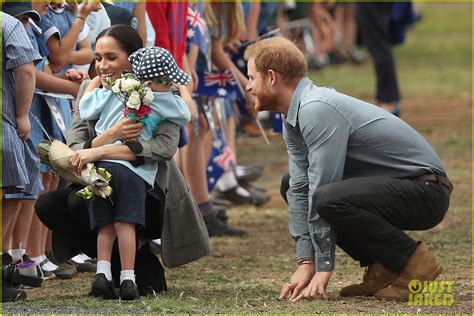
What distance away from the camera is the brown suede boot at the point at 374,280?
20.3ft

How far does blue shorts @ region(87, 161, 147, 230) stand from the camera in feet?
19.7

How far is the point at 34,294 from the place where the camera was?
644 centimetres

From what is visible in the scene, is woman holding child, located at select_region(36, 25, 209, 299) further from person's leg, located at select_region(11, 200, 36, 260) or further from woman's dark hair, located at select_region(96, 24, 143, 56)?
person's leg, located at select_region(11, 200, 36, 260)

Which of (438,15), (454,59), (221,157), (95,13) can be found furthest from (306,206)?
(438,15)

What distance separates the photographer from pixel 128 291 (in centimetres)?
600

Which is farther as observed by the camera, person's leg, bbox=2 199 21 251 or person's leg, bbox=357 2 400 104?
person's leg, bbox=357 2 400 104

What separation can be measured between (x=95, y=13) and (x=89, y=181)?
1.84 m

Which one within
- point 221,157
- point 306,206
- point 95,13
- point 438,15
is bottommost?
point 438,15

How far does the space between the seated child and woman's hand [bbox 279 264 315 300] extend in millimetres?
716

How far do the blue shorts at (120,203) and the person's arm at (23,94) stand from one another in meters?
0.52

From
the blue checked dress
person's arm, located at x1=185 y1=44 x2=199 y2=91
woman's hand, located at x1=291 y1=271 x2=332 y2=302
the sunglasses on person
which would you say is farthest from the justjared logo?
person's arm, located at x1=185 y1=44 x2=199 y2=91

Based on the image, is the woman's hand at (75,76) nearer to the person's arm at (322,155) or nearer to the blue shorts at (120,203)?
the blue shorts at (120,203)

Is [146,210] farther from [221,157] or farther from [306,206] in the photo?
[221,157]

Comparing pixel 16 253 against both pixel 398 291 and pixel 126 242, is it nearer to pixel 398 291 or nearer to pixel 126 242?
pixel 126 242
